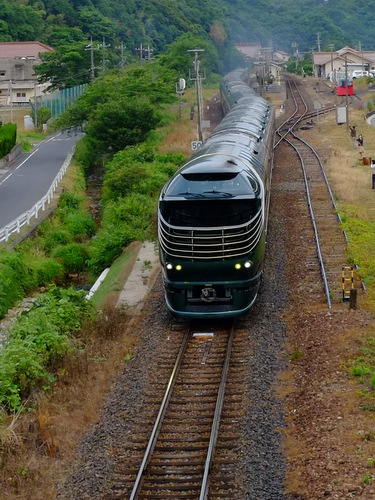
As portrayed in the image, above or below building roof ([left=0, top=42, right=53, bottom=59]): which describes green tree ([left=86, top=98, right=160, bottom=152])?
below

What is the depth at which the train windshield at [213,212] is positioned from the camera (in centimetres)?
1476

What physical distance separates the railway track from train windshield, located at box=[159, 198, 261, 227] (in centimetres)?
228

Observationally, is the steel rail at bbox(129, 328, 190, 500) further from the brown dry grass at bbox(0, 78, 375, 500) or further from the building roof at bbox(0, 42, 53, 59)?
the building roof at bbox(0, 42, 53, 59)

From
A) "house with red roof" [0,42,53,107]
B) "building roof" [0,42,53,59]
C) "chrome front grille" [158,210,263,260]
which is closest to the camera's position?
"chrome front grille" [158,210,263,260]

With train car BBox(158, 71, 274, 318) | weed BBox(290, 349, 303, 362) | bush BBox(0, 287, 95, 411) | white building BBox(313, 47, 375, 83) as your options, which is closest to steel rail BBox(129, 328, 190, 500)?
train car BBox(158, 71, 274, 318)

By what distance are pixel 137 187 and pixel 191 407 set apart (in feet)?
61.5

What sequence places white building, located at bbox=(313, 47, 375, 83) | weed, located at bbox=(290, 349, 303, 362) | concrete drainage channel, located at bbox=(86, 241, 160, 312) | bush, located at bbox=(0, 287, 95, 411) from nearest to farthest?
bush, located at bbox=(0, 287, 95, 411) → weed, located at bbox=(290, 349, 303, 362) → concrete drainage channel, located at bbox=(86, 241, 160, 312) → white building, located at bbox=(313, 47, 375, 83)

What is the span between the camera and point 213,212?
48.5 ft

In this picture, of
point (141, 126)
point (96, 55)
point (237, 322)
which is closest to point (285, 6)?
point (96, 55)

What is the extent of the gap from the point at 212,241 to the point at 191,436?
4494 mm

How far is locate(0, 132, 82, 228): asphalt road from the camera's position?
30264mm

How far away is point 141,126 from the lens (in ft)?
133

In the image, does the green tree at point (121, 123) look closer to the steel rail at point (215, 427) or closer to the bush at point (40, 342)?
the bush at point (40, 342)

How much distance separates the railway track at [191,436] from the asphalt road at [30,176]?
49.1 ft
